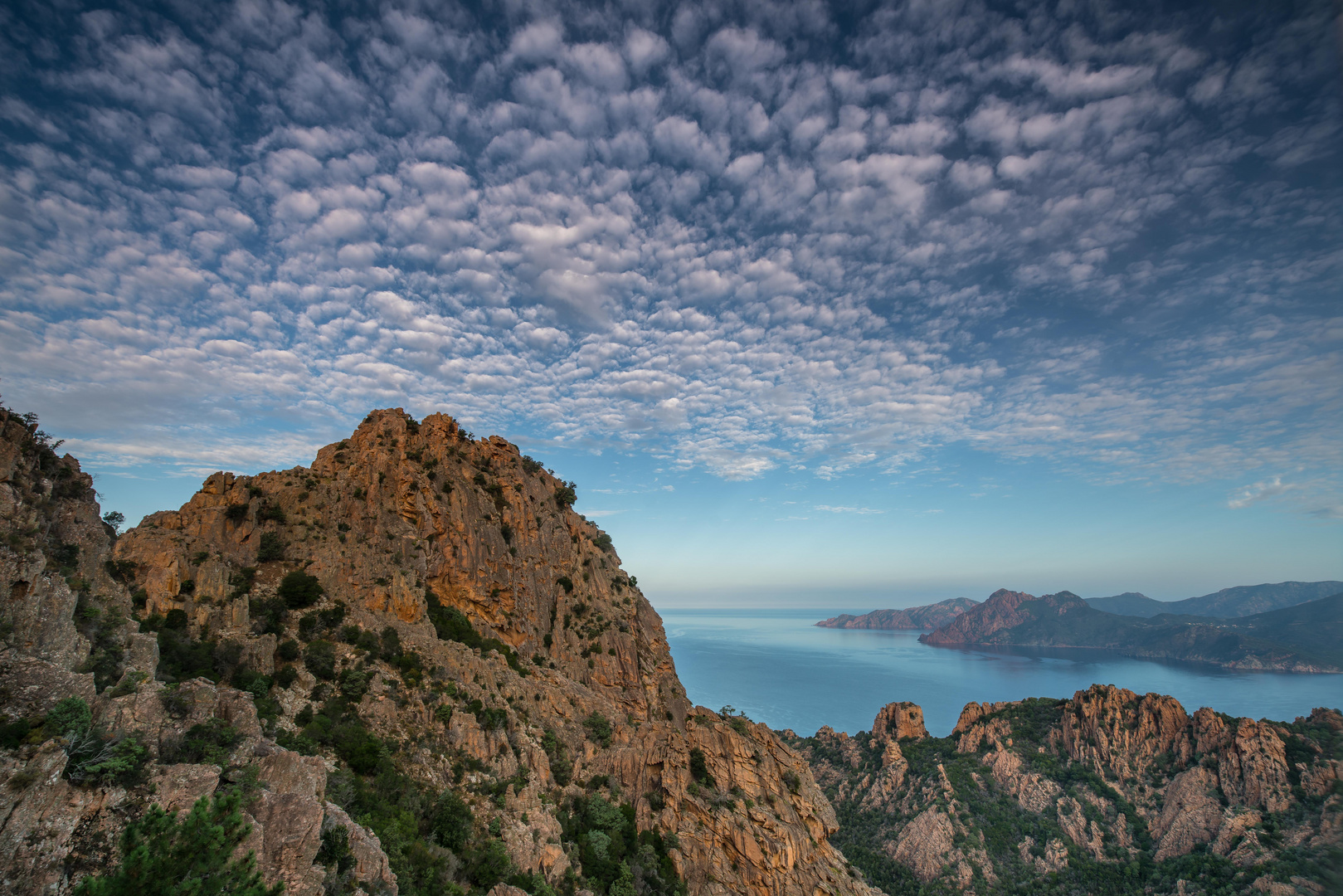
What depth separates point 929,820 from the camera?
7156 centimetres

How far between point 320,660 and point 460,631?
10.0m

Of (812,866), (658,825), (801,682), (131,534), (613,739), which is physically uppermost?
(131,534)

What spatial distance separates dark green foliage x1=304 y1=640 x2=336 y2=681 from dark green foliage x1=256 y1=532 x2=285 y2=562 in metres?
6.04

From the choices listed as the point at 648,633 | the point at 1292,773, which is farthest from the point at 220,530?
the point at 1292,773

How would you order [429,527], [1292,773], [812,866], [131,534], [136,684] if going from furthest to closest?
[1292,773], [429,527], [812,866], [131,534], [136,684]

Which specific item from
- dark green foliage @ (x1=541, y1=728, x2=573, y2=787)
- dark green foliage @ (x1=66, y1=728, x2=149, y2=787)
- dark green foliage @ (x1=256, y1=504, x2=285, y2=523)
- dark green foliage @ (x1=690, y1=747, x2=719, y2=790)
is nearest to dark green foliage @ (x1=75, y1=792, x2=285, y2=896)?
dark green foliage @ (x1=66, y1=728, x2=149, y2=787)

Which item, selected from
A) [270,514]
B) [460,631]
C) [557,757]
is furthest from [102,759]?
[460,631]

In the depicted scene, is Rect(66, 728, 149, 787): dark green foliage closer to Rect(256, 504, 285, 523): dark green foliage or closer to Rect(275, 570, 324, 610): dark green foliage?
Rect(275, 570, 324, 610): dark green foliage

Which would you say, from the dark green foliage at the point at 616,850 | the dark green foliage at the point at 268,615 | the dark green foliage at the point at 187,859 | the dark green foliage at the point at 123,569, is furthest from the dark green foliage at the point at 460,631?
the dark green foliage at the point at 187,859

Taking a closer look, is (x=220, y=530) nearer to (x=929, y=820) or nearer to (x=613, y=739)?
(x=613, y=739)

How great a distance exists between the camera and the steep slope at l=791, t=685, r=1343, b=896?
201 feet

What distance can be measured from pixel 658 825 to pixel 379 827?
15.5 meters

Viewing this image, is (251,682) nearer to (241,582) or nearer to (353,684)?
(353,684)

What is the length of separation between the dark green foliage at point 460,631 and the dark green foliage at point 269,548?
7.56 m
